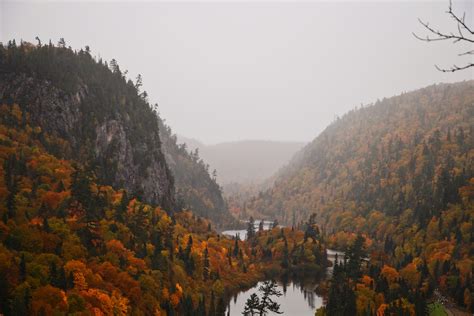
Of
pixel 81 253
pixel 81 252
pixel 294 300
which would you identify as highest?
pixel 81 252

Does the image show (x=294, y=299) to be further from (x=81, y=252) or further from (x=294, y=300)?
(x=81, y=252)

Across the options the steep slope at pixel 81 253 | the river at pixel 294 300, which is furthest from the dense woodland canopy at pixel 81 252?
the river at pixel 294 300

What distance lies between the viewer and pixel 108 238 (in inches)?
6319

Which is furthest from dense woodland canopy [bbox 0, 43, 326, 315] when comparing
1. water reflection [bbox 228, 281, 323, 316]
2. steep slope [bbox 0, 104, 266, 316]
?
water reflection [bbox 228, 281, 323, 316]

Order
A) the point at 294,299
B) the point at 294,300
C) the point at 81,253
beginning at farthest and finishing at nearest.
Result: the point at 294,299 < the point at 294,300 < the point at 81,253

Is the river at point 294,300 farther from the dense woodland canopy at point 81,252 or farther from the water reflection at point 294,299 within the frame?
the dense woodland canopy at point 81,252

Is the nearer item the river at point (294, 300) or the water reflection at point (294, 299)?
the river at point (294, 300)

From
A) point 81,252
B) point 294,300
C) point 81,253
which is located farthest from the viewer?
point 294,300

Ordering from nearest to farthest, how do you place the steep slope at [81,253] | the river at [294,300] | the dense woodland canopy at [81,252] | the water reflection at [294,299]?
1. the steep slope at [81,253]
2. the dense woodland canopy at [81,252]
3. the river at [294,300]
4. the water reflection at [294,299]

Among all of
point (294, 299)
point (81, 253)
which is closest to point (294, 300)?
point (294, 299)

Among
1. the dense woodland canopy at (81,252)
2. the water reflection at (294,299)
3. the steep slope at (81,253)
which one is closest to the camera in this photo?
the steep slope at (81,253)

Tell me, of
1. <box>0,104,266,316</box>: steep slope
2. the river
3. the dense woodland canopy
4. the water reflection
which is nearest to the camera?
<box>0,104,266,316</box>: steep slope

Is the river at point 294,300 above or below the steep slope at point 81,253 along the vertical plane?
below

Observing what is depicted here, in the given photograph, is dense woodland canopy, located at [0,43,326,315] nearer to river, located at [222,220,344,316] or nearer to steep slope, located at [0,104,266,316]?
steep slope, located at [0,104,266,316]
